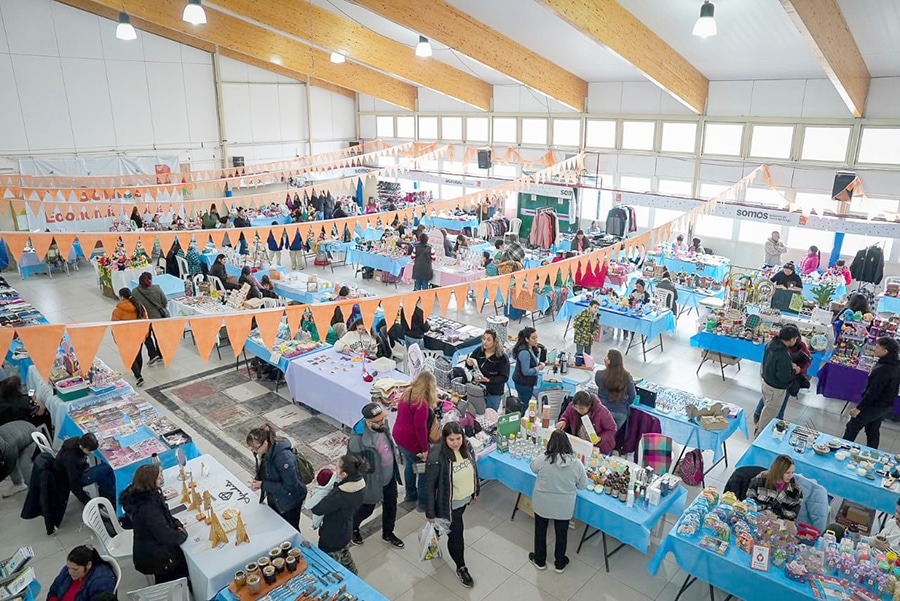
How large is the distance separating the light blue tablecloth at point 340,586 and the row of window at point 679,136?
13.5 m

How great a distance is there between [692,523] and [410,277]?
9.04 metres

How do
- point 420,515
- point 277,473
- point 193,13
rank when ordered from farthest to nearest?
point 193,13 < point 420,515 < point 277,473

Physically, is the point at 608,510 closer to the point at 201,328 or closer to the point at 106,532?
the point at 201,328

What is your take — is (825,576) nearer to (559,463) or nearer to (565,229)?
(559,463)

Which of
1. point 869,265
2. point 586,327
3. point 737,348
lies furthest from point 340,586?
point 869,265

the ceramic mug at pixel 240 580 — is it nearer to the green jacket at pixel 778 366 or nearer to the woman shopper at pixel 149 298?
the woman shopper at pixel 149 298

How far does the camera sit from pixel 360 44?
51.1ft

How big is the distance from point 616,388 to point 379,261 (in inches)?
321

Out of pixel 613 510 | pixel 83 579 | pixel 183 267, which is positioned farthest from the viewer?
pixel 183 267

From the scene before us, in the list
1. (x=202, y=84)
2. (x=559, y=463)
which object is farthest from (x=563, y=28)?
(x=202, y=84)

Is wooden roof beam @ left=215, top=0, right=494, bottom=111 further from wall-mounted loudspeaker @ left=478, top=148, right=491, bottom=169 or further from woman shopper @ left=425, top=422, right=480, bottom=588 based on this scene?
woman shopper @ left=425, top=422, right=480, bottom=588

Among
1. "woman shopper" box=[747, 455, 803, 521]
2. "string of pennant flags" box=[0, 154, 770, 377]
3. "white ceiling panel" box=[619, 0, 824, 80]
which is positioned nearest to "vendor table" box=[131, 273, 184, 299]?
→ "string of pennant flags" box=[0, 154, 770, 377]

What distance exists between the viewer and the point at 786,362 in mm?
6598

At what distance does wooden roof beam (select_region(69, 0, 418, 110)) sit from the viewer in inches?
598
